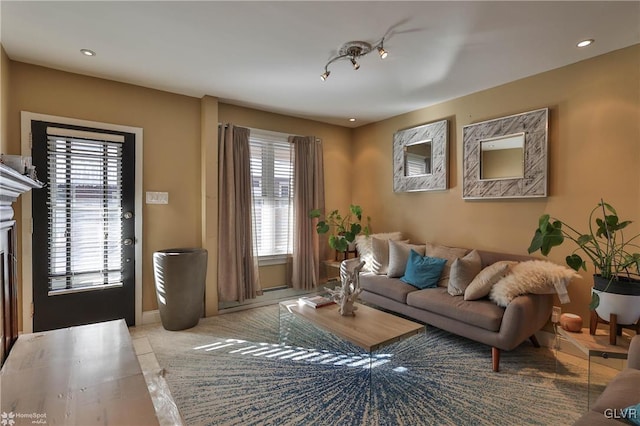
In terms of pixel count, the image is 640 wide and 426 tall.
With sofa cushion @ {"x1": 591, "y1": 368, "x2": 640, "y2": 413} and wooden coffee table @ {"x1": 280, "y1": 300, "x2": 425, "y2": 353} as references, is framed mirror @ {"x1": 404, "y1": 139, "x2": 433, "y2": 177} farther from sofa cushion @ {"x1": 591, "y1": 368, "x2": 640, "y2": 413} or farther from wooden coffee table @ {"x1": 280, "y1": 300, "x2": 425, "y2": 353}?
sofa cushion @ {"x1": 591, "y1": 368, "x2": 640, "y2": 413}

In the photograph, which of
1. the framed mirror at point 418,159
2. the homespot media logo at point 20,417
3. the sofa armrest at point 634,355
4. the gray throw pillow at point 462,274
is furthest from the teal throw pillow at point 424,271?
the homespot media logo at point 20,417

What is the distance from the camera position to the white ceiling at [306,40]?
6.48ft

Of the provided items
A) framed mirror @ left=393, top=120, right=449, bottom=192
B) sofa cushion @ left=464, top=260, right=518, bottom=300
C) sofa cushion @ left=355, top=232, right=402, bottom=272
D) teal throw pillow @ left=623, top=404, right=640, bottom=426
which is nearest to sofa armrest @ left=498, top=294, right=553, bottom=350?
sofa cushion @ left=464, top=260, right=518, bottom=300

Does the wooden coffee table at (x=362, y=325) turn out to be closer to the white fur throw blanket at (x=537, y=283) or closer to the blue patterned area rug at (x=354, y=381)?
the blue patterned area rug at (x=354, y=381)

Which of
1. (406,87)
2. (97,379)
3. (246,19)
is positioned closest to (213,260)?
(97,379)

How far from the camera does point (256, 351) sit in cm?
275

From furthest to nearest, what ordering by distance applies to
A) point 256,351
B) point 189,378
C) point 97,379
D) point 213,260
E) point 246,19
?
point 213,260 < point 256,351 < point 189,378 < point 246,19 < point 97,379

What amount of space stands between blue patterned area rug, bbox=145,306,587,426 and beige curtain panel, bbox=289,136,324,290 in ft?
4.13

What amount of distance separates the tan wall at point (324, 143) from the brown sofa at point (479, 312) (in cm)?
163

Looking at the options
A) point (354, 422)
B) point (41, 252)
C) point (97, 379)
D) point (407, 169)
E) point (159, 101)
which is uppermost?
point (159, 101)

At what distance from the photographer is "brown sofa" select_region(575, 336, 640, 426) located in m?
1.20

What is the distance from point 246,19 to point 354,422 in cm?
270

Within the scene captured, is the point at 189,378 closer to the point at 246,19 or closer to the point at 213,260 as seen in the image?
the point at 213,260

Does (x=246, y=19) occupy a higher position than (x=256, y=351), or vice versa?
(x=246, y=19)
